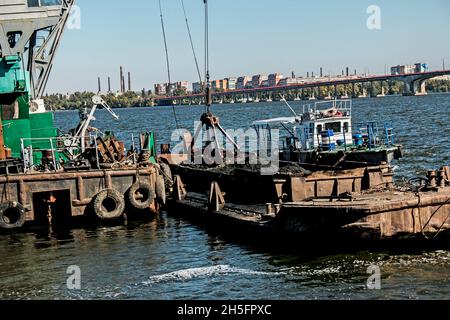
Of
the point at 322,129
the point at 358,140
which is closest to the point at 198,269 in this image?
the point at 358,140

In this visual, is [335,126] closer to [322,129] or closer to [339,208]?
[322,129]

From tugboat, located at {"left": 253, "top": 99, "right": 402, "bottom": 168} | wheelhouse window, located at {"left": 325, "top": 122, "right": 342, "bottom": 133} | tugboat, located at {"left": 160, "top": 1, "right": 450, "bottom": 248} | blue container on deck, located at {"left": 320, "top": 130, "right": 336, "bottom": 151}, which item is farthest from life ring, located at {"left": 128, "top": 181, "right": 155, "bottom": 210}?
wheelhouse window, located at {"left": 325, "top": 122, "right": 342, "bottom": 133}

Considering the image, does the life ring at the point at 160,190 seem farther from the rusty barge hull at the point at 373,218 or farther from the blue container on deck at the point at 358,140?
the blue container on deck at the point at 358,140

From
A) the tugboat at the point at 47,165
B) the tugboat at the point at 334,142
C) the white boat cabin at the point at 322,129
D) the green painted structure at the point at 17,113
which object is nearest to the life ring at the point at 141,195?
the tugboat at the point at 47,165

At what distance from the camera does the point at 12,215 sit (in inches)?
940

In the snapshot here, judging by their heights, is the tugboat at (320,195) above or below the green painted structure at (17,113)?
below

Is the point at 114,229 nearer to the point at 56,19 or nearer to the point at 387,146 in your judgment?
the point at 56,19

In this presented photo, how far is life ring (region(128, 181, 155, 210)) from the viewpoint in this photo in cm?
2495

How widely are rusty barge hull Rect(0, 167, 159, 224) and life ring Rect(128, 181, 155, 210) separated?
0.17m

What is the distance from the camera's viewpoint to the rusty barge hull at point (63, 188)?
23875 mm

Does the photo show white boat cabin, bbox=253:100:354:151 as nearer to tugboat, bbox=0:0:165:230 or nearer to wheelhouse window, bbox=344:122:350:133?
wheelhouse window, bbox=344:122:350:133

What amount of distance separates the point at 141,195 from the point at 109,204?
48.2 inches
